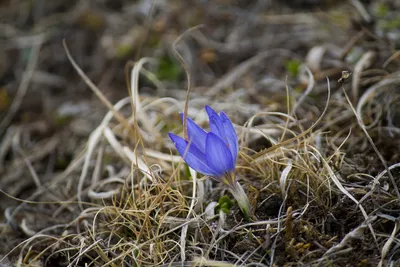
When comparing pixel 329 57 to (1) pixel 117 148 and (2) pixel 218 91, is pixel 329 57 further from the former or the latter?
(1) pixel 117 148

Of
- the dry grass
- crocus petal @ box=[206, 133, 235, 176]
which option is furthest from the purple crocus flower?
the dry grass

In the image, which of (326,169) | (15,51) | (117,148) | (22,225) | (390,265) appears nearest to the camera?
(390,265)

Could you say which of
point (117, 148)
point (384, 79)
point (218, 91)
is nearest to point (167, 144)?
point (117, 148)

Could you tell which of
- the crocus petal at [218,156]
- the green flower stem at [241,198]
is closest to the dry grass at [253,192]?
the green flower stem at [241,198]

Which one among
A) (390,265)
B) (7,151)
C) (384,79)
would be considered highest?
(384,79)

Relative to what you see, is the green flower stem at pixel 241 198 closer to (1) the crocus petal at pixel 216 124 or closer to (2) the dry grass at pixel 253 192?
(2) the dry grass at pixel 253 192

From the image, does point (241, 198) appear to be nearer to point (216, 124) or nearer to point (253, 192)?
point (253, 192)

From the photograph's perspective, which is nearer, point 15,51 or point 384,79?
point 384,79

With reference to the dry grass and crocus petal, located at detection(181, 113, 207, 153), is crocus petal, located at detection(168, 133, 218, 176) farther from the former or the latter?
the dry grass
